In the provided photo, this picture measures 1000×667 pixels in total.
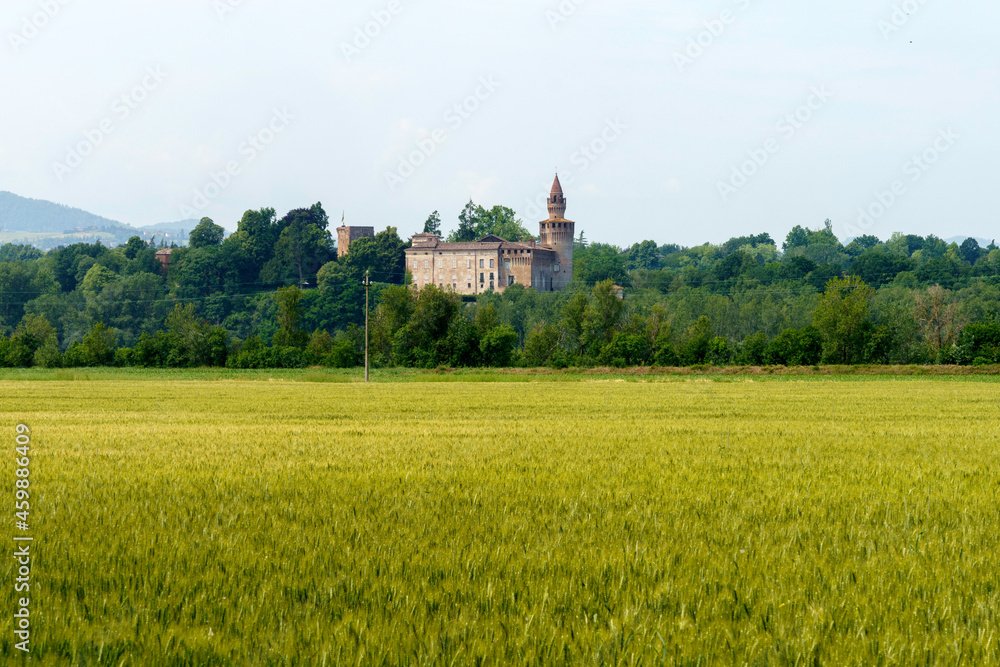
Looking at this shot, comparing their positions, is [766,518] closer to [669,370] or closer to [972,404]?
[972,404]

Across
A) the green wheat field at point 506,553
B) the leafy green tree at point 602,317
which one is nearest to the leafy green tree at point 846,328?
the leafy green tree at point 602,317

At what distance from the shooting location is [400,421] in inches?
1076

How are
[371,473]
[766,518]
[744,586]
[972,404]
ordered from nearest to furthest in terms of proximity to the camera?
[744,586] < [766,518] < [371,473] < [972,404]

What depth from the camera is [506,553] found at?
855 centimetres

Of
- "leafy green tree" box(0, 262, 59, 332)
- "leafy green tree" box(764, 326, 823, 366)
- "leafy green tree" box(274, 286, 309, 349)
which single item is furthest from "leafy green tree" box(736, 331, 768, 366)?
"leafy green tree" box(0, 262, 59, 332)

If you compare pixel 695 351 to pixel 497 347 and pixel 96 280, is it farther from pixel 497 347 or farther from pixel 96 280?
pixel 96 280

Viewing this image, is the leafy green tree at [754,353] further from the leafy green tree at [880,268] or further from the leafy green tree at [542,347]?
the leafy green tree at [880,268]

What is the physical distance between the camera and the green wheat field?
6.14m

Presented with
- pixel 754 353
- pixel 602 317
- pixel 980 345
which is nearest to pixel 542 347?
pixel 602 317

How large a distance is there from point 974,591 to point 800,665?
2.65 metres

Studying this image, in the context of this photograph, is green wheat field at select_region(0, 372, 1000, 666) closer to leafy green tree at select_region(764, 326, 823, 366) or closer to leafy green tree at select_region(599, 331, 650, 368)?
leafy green tree at select_region(764, 326, 823, 366)

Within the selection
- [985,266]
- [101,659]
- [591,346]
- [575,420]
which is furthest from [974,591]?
[985,266]

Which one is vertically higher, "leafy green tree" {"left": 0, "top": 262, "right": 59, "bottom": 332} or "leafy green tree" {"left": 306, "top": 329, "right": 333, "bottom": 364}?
"leafy green tree" {"left": 0, "top": 262, "right": 59, "bottom": 332}

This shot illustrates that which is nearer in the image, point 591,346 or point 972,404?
point 972,404
